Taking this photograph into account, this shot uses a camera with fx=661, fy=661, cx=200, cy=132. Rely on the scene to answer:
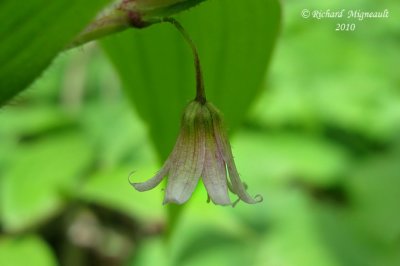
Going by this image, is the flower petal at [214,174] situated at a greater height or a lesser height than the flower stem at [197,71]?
lesser

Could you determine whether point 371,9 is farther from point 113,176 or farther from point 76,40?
point 76,40

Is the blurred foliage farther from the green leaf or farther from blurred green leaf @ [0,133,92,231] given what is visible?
the green leaf

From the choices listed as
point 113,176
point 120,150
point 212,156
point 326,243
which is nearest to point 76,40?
point 212,156

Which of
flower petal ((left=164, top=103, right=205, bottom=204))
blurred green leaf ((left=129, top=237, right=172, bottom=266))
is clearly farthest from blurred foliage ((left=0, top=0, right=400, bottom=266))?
flower petal ((left=164, top=103, right=205, bottom=204))

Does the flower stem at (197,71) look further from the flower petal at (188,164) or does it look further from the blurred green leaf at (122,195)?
the blurred green leaf at (122,195)

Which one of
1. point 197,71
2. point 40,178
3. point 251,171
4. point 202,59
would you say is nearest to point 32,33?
point 197,71

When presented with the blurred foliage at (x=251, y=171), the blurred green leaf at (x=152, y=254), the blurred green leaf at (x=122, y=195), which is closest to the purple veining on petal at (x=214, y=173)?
the blurred foliage at (x=251, y=171)
